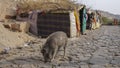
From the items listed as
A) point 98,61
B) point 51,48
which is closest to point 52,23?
point 98,61

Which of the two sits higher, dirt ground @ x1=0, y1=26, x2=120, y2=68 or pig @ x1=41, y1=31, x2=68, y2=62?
pig @ x1=41, y1=31, x2=68, y2=62

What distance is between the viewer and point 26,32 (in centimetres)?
1742

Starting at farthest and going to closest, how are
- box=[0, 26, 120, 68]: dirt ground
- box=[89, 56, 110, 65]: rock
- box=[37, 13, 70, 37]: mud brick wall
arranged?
box=[37, 13, 70, 37]: mud brick wall
box=[89, 56, 110, 65]: rock
box=[0, 26, 120, 68]: dirt ground

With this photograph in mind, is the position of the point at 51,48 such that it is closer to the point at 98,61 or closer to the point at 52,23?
the point at 98,61

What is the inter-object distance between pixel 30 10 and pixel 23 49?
740cm

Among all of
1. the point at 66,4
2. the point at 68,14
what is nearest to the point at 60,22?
the point at 68,14

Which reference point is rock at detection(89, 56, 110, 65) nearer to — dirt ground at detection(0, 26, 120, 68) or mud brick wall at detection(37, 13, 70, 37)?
dirt ground at detection(0, 26, 120, 68)

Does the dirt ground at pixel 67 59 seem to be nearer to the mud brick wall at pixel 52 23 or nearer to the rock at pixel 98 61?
the rock at pixel 98 61

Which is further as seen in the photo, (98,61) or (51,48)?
(98,61)

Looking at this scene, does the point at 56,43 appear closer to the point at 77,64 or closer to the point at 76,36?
the point at 77,64

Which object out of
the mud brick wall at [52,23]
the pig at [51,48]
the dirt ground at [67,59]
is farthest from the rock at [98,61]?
the mud brick wall at [52,23]

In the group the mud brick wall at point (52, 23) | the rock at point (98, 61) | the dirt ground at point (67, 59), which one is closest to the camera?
the dirt ground at point (67, 59)

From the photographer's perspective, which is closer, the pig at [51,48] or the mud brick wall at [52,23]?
the pig at [51,48]

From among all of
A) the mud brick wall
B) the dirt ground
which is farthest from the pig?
the mud brick wall
